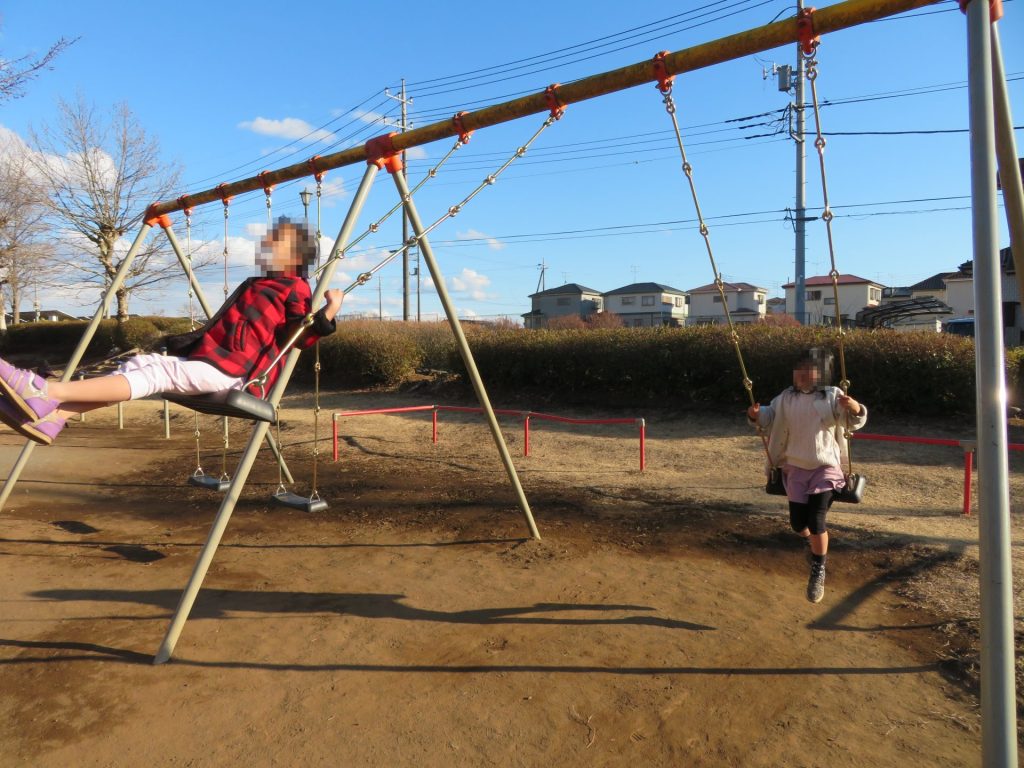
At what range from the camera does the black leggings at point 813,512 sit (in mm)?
4130

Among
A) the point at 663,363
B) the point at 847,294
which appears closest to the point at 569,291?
the point at 847,294

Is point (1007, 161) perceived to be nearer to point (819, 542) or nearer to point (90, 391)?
point (819, 542)

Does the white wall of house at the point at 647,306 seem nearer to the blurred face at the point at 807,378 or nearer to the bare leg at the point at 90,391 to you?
the blurred face at the point at 807,378

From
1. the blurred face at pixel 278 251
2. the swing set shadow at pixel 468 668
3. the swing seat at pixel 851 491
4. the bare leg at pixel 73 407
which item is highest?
the blurred face at pixel 278 251

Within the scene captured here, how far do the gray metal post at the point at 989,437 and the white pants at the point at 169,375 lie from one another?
330cm

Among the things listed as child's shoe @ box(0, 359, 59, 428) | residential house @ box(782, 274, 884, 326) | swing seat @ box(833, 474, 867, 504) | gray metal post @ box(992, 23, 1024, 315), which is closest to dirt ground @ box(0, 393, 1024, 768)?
swing seat @ box(833, 474, 867, 504)

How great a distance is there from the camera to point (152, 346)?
12.3 ft

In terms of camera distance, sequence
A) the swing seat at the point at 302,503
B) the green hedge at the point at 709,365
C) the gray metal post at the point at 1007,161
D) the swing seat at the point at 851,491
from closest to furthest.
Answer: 1. the gray metal post at the point at 1007,161
2. the swing seat at the point at 851,491
3. the swing seat at the point at 302,503
4. the green hedge at the point at 709,365

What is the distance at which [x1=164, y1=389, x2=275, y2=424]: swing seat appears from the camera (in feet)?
11.2

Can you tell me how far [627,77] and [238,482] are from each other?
3.23 meters

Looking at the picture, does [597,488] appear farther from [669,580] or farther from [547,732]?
[547,732]

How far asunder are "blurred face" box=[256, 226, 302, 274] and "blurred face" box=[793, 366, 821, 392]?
10.2 ft

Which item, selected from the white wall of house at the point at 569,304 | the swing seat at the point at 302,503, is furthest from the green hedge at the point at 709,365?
the white wall of house at the point at 569,304

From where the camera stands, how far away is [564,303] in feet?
195
